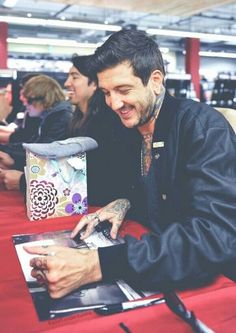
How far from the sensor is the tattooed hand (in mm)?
1360

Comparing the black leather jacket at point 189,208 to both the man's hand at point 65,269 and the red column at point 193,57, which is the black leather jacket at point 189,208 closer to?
the man's hand at point 65,269

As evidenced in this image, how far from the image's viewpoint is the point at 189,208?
114 centimetres

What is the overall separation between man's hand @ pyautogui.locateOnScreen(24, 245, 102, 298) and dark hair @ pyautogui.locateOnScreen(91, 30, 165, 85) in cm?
58

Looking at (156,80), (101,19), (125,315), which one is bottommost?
(125,315)

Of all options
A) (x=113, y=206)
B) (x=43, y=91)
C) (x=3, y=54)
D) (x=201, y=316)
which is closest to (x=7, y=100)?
(x=43, y=91)

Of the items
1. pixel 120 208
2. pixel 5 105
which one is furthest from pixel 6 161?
pixel 5 105

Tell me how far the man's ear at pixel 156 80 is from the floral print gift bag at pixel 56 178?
1.21 feet

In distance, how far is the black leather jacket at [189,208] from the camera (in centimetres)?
100

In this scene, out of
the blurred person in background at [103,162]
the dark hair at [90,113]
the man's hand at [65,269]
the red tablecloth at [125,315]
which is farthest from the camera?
the dark hair at [90,113]

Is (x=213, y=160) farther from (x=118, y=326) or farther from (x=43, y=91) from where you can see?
(x=43, y=91)

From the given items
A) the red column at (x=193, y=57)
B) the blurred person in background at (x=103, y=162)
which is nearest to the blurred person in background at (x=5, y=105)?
the blurred person in background at (x=103, y=162)

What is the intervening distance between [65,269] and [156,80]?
69 cm

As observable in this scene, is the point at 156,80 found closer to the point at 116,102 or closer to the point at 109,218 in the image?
the point at 116,102

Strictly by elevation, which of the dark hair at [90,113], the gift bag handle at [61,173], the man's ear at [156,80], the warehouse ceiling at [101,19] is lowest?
the gift bag handle at [61,173]
